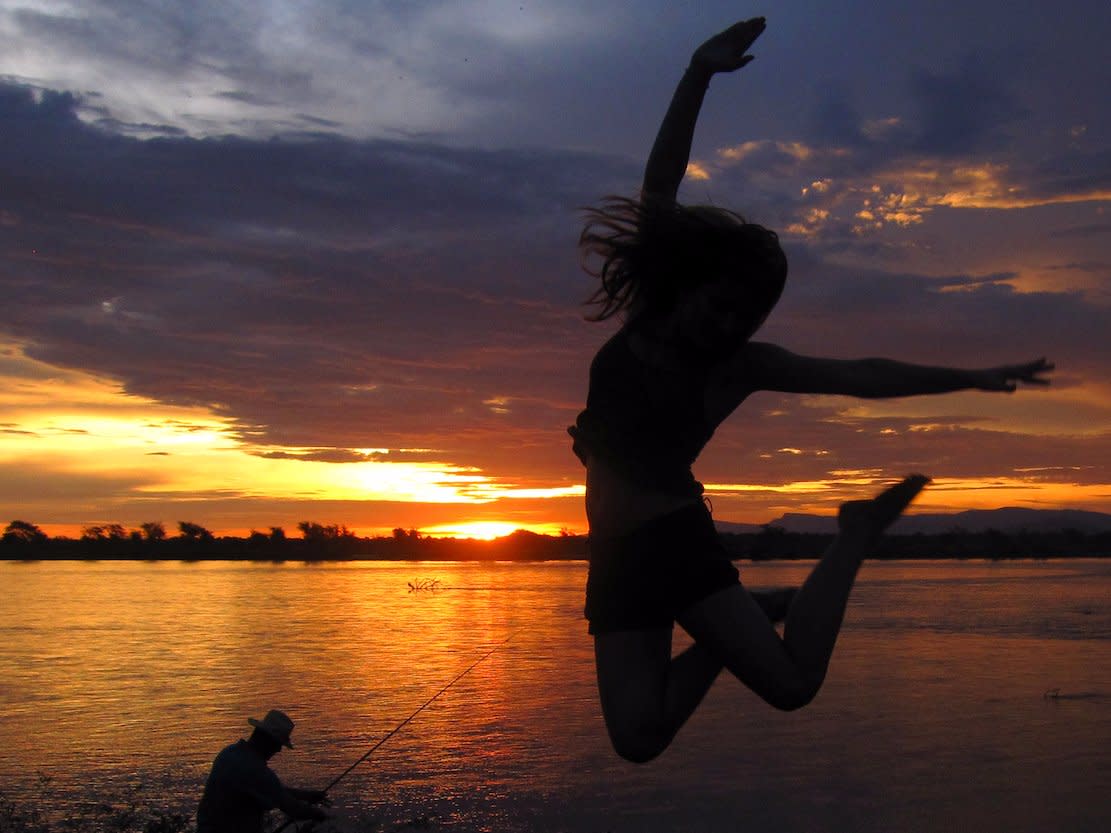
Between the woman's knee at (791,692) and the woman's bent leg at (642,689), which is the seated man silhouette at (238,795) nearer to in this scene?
the woman's bent leg at (642,689)

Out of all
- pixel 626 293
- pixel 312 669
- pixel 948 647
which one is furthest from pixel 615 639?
pixel 948 647

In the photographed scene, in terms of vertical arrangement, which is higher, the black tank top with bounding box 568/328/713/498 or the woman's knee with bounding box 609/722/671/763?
the black tank top with bounding box 568/328/713/498

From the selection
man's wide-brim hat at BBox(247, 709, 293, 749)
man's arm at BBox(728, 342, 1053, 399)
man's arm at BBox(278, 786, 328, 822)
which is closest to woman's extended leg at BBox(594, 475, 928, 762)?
man's arm at BBox(728, 342, 1053, 399)

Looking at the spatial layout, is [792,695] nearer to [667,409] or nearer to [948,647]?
[667,409]

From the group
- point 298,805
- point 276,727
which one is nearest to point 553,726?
point 298,805

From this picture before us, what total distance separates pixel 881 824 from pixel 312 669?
21.2m

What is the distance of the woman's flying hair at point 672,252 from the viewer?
315cm

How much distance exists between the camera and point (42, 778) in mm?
17422

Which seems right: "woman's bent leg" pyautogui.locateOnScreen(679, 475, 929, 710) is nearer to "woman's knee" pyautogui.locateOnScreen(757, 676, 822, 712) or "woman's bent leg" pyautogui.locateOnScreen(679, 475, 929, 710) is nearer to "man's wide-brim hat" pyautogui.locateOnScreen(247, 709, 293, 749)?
"woman's knee" pyautogui.locateOnScreen(757, 676, 822, 712)

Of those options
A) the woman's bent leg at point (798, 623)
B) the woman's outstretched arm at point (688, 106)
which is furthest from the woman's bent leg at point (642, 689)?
the woman's outstretched arm at point (688, 106)

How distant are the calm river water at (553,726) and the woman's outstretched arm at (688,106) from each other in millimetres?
11922

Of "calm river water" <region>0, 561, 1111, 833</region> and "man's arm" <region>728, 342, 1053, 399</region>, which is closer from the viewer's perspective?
"man's arm" <region>728, 342, 1053, 399</region>

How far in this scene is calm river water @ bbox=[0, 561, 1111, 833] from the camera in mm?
17000

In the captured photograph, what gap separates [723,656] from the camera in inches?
127
